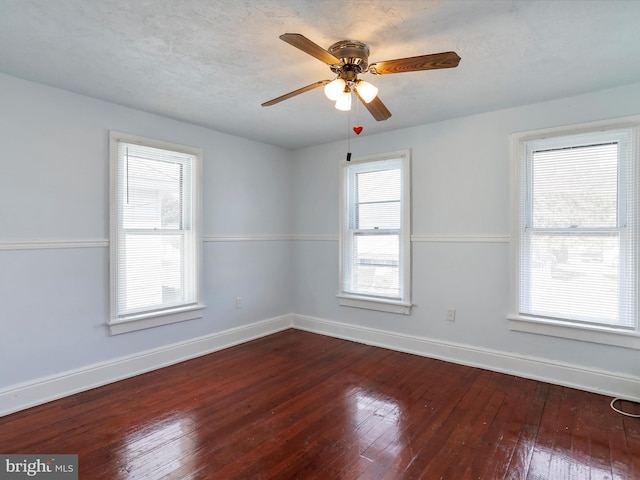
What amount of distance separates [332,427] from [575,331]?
221cm

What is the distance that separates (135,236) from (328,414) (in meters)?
2.36

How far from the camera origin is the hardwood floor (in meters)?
1.94

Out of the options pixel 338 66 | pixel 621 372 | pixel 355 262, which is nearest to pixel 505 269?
pixel 621 372

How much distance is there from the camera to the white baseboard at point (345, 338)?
2.68 metres

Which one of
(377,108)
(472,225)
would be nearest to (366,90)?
(377,108)

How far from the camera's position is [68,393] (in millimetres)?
2789

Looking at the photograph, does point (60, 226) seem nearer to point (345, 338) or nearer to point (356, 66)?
point (356, 66)

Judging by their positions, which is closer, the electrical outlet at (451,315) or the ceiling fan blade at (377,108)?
the ceiling fan blade at (377,108)

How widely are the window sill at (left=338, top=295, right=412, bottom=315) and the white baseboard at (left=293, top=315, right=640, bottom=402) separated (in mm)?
260

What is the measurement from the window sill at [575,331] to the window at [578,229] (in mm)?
11

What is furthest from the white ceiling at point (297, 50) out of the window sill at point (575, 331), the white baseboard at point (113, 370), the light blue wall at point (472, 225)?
the white baseboard at point (113, 370)

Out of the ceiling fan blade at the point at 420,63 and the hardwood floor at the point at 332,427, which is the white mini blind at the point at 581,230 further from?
the ceiling fan blade at the point at 420,63

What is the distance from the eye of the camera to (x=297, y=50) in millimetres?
2174

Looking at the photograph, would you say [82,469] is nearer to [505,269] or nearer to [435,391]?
[435,391]
